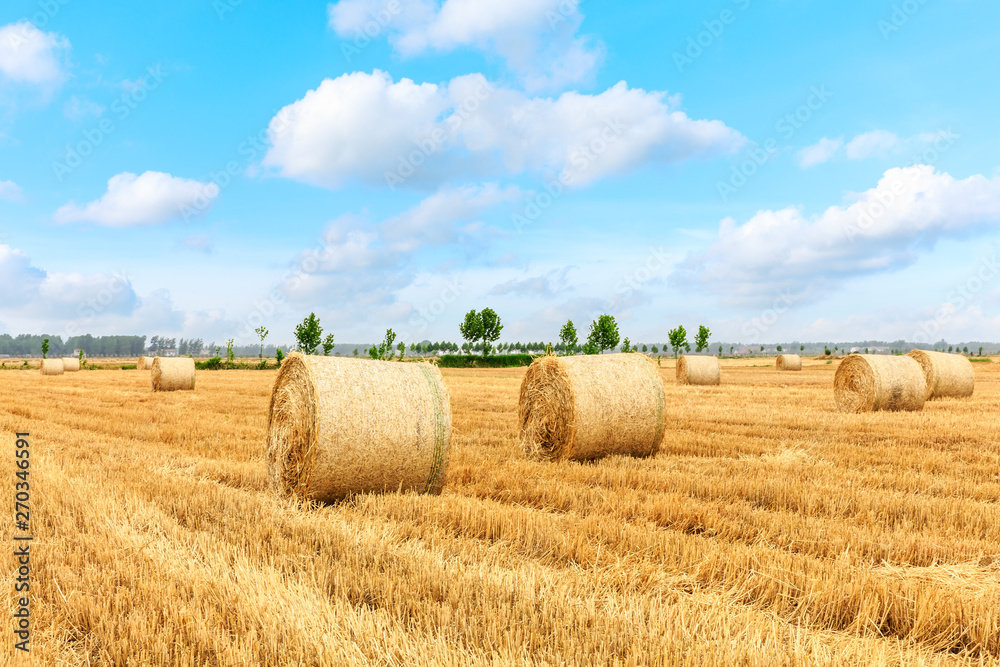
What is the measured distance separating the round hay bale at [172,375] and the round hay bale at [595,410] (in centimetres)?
1925

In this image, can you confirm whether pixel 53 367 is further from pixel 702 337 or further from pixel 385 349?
pixel 702 337

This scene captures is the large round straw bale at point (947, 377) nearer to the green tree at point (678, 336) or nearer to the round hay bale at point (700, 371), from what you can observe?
the round hay bale at point (700, 371)

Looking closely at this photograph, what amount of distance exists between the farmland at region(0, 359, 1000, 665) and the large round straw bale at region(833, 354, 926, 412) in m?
7.10

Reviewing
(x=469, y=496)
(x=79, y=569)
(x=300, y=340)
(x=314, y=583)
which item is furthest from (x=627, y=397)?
(x=300, y=340)

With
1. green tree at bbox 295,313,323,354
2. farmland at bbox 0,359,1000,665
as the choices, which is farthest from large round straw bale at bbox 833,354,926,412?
green tree at bbox 295,313,323,354

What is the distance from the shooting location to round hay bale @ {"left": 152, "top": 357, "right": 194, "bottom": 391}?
24.5 meters

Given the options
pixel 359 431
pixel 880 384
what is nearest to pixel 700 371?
pixel 880 384

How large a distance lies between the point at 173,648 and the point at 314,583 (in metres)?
0.94

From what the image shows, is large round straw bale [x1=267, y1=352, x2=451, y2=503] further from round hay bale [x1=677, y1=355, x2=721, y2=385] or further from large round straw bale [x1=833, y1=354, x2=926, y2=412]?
round hay bale [x1=677, y1=355, x2=721, y2=385]

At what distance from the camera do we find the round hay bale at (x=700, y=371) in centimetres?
2775

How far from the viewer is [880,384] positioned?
51.3 ft

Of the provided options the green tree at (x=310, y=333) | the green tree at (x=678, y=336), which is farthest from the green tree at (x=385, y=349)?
the green tree at (x=678, y=336)

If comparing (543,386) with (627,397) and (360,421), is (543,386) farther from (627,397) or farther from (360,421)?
→ (360,421)

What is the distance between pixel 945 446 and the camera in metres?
10.3
